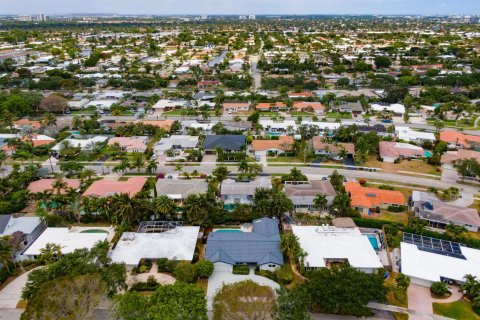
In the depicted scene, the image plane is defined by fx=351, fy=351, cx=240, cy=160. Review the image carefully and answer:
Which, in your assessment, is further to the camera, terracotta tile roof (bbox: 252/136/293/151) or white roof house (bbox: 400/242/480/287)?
terracotta tile roof (bbox: 252/136/293/151)

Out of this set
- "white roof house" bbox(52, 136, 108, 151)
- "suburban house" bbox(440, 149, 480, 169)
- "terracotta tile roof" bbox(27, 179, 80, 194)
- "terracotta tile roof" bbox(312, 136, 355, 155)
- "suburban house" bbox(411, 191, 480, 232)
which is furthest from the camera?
"white roof house" bbox(52, 136, 108, 151)

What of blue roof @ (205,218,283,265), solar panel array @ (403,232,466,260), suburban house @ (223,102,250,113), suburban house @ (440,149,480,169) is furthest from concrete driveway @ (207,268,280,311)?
suburban house @ (223,102,250,113)

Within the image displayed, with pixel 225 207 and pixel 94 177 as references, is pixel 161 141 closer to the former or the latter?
pixel 94 177

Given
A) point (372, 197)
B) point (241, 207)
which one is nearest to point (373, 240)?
point (372, 197)

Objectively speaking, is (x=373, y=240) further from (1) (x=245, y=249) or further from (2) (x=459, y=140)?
(2) (x=459, y=140)

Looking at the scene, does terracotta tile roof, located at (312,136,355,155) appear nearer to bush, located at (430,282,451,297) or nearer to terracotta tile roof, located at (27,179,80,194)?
bush, located at (430,282,451,297)

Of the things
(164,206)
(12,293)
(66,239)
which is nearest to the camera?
(12,293)
